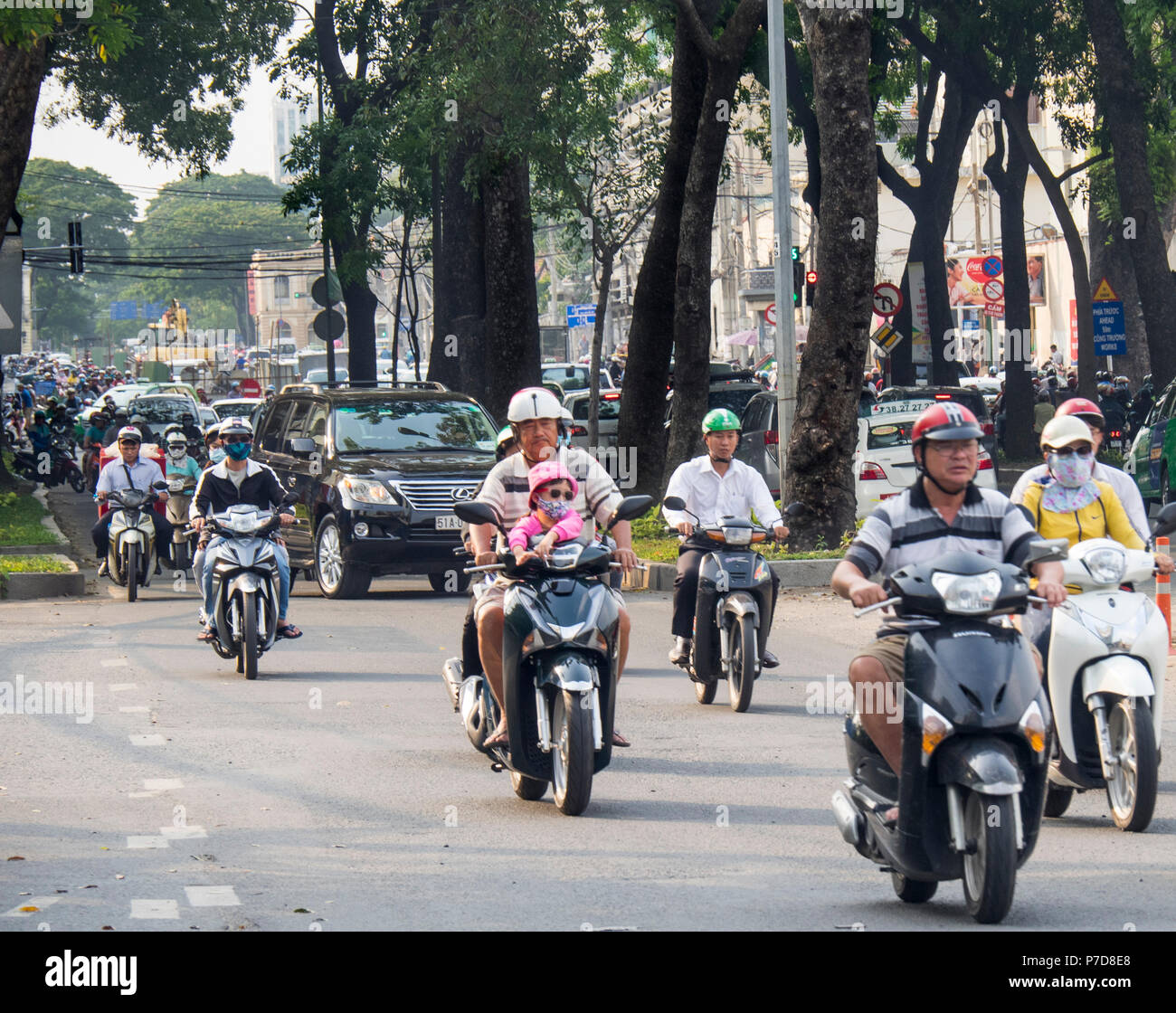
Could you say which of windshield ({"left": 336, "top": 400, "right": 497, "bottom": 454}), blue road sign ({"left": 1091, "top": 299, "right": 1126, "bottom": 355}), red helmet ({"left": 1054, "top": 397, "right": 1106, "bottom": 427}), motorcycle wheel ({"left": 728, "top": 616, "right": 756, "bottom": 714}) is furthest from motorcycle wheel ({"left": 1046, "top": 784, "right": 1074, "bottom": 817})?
blue road sign ({"left": 1091, "top": 299, "right": 1126, "bottom": 355})

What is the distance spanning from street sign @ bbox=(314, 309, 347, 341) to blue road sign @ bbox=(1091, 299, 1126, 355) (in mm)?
13412

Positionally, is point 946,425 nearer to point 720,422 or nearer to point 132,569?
point 720,422

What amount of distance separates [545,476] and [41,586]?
38.8ft

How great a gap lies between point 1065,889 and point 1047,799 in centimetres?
163

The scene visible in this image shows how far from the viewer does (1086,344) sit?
32.8m

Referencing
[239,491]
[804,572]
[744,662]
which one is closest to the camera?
[744,662]

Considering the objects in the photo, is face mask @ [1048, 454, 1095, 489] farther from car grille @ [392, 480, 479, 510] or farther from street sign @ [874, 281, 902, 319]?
street sign @ [874, 281, 902, 319]

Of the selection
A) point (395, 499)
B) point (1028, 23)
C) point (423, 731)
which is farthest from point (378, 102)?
point (423, 731)

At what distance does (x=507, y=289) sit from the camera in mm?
24703

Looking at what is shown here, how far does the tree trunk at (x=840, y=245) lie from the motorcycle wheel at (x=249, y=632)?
7.52 metres

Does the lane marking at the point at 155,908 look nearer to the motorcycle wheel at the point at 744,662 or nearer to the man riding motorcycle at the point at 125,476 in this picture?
the motorcycle wheel at the point at 744,662

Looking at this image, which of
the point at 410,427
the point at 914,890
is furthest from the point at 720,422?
the point at 410,427

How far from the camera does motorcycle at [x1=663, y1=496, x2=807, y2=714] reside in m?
11.5

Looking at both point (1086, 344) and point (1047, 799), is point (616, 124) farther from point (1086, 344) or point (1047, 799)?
point (1047, 799)
